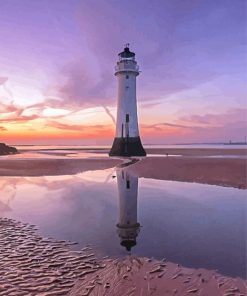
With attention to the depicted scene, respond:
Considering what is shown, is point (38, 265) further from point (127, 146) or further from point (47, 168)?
point (127, 146)

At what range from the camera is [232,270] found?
547 cm

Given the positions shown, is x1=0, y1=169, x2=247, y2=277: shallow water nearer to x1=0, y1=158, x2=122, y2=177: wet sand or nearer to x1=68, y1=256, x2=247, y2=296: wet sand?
x1=68, y1=256, x2=247, y2=296: wet sand

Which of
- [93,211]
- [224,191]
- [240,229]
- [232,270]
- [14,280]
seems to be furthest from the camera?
[224,191]

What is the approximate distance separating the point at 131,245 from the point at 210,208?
4921 millimetres

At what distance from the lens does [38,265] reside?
5520mm

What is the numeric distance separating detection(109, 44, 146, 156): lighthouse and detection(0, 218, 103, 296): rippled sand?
96.9 feet

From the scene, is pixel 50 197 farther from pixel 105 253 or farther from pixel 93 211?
pixel 105 253

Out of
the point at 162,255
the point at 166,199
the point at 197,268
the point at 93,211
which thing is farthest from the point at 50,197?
the point at 197,268

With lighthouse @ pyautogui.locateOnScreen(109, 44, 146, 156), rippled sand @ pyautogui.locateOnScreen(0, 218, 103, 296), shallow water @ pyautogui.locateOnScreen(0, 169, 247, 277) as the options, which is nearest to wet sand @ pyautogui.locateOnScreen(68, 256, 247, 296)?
rippled sand @ pyautogui.locateOnScreen(0, 218, 103, 296)

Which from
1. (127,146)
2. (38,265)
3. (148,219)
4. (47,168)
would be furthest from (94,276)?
(127,146)

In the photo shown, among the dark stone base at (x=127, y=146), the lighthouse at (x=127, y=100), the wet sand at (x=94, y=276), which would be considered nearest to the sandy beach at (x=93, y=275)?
the wet sand at (x=94, y=276)

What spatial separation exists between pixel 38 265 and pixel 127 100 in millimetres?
31817

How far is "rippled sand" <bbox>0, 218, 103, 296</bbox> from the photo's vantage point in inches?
183

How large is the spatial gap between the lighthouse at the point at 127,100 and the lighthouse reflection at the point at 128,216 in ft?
69.0
